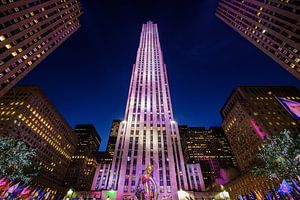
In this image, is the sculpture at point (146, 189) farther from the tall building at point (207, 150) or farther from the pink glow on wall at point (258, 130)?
the tall building at point (207, 150)

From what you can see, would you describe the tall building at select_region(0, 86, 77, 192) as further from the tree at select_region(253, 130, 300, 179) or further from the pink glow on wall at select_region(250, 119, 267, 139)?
the pink glow on wall at select_region(250, 119, 267, 139)

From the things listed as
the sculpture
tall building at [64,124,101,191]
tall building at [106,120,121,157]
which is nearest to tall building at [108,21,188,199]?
the sculpture

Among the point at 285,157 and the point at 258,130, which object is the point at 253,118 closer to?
the point at 258,130

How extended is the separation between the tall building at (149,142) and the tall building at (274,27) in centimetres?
4309

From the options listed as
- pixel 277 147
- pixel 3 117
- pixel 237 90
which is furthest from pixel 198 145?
pixel 3 117

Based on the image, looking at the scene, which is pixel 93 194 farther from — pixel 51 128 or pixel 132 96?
pixel 51 128

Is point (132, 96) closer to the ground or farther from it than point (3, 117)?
farther from it

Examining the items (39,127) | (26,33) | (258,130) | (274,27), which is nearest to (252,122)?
(258,130)

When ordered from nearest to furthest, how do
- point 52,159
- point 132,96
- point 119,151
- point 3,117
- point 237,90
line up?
1. point 119,151
2. point 3,117
3. point 132,96
4. point 237,90
5. point 52,159

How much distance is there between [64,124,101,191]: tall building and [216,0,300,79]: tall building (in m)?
146

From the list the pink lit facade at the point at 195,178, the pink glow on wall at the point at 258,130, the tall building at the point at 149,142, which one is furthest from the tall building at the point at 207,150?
the tall building at the point at 149,142

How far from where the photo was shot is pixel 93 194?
56.5m

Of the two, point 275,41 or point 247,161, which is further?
point 247,161

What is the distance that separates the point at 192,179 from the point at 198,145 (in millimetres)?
99599
